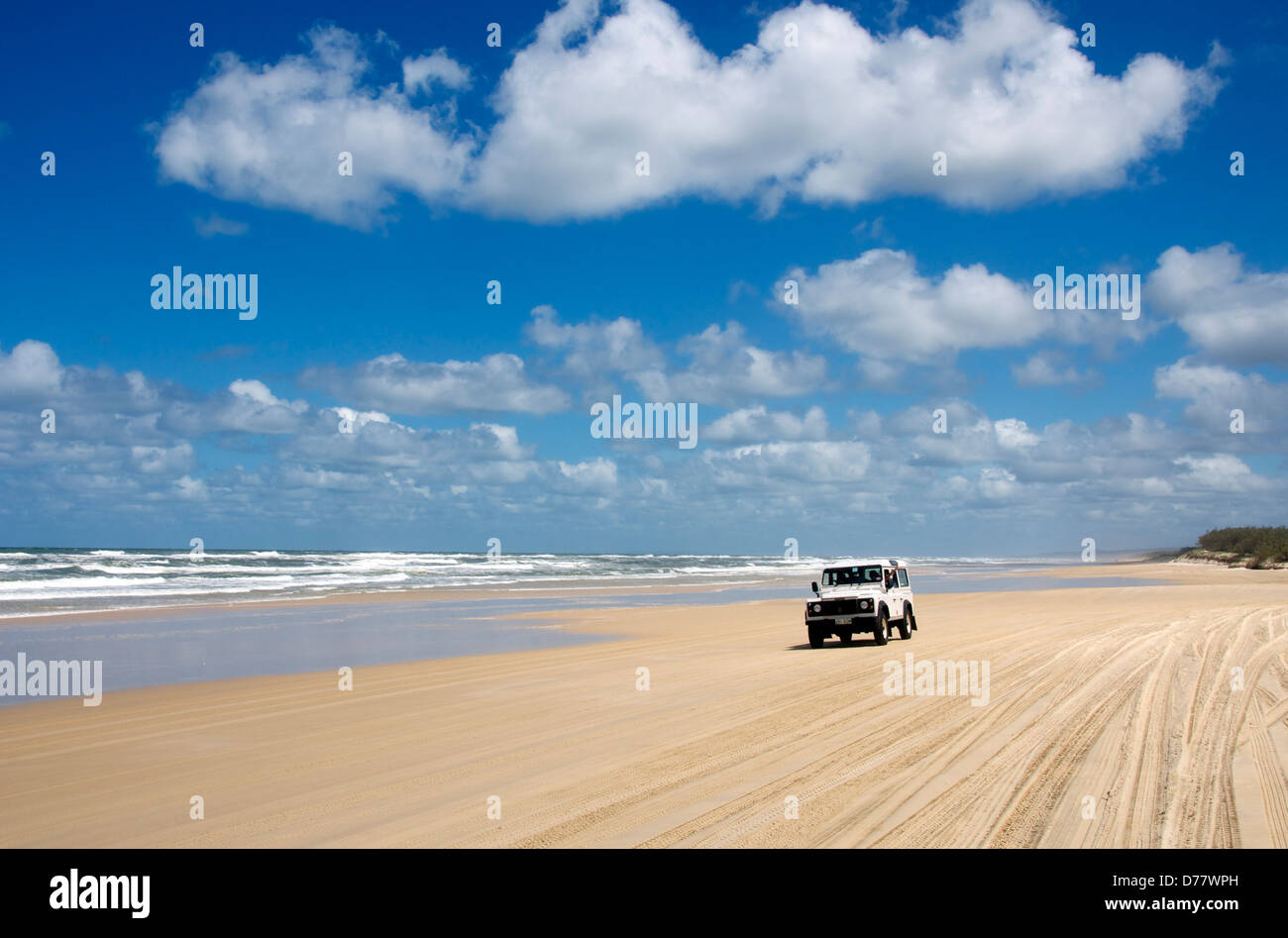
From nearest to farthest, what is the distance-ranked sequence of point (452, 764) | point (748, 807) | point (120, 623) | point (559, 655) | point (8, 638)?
point (748, 807), point (452, 764), point (559, 655), point (8, 638), point (120, 623)

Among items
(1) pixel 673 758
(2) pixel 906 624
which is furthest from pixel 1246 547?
(1) pixel 673 758

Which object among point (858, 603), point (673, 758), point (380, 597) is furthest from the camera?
point (380, 597)

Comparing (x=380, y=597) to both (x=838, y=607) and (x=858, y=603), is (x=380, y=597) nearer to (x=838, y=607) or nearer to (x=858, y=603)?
(x=838, y=607)

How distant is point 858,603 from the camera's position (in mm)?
21703

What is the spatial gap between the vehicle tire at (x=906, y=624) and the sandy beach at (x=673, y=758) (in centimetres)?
455

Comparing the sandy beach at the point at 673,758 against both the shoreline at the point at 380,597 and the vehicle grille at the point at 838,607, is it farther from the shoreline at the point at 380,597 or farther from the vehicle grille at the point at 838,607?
the shoreline at the point at 380,597

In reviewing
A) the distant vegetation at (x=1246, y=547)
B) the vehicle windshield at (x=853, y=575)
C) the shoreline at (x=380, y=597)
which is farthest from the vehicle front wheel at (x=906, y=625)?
the distant vegetation at (x=1246, y=547)

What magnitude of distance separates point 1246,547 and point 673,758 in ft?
301

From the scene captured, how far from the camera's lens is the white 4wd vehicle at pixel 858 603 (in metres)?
21.7

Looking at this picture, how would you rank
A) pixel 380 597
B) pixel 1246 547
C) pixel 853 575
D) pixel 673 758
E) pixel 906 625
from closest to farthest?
pixel 673 758 < pixel 853 575 < pixel 906 625 < pixel 380 597 < pixel 1246 547

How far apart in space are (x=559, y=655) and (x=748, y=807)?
42.0 feet
